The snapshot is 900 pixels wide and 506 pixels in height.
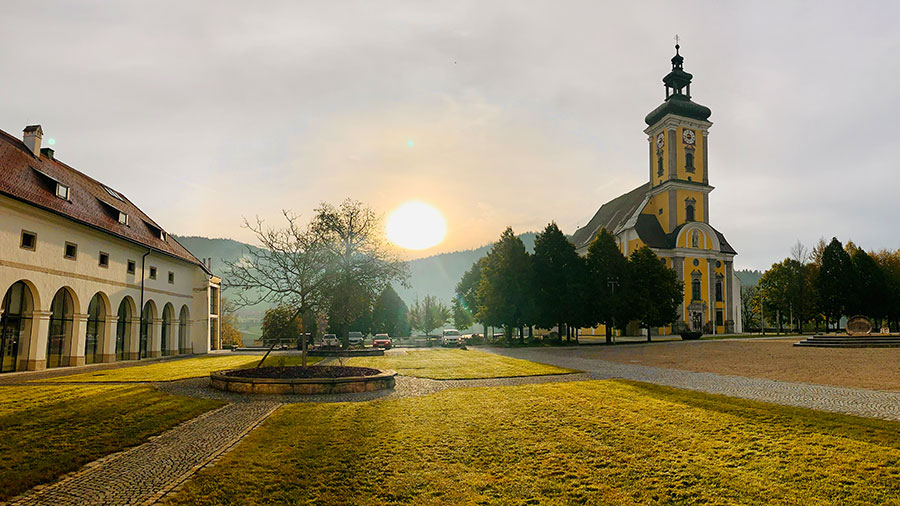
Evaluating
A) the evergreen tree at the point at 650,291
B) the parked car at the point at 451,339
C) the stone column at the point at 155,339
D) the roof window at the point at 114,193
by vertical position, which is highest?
the roof window at the point at 114,193

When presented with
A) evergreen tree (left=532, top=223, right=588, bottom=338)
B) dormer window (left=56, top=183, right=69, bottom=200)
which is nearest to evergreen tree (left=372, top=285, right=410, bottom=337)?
evergreen tree (left=532, top=223, right=588, bottom=338)

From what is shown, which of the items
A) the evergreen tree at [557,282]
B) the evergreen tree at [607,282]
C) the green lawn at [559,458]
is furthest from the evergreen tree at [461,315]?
the green lawn at [559,458]

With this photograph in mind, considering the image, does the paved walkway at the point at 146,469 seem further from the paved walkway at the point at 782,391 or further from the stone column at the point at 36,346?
the stone column at the point at 36,346

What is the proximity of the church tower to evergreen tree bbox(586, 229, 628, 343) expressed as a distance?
2162cm

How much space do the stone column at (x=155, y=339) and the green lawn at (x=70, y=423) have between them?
62.9ft

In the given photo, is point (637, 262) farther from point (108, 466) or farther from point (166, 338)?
point (108, 466)

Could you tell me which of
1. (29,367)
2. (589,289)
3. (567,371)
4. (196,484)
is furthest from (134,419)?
(589,289)

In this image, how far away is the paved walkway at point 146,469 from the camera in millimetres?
5840

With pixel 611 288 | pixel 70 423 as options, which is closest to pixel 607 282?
pixel 611 288

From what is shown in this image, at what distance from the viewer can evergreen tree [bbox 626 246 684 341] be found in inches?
1783

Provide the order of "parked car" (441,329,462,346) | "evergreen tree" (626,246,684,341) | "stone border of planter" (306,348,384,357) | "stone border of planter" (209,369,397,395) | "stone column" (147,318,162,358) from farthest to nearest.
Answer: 1. "parked car" (441,329,462,346)
2. "evergreen tree" (626,246,684,341)
3. "stone column" (147,318,162,358)
4. "stone border of planter" (306,348,384,357)
5. "stone border of planter" (209,369,397,395)

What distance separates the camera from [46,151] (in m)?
28.4

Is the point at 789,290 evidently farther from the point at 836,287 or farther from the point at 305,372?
the point at 305,372

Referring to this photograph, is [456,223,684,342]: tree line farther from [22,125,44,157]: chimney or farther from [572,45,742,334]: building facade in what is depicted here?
[22,125,44,157]: chimney
